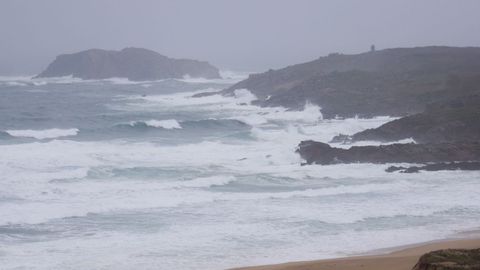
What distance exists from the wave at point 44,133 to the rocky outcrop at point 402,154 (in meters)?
16.0

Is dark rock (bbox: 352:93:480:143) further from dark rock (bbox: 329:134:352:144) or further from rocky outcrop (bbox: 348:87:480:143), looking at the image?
dark rock (bbox: 329:134:352:144)

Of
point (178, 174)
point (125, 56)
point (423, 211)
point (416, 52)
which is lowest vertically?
point (423, 211)

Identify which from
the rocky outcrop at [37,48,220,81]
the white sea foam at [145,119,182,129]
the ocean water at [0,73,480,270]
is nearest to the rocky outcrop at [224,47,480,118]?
the ocean water at [0,73,480,270]

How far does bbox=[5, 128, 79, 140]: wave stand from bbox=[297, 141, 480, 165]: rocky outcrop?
16.0m

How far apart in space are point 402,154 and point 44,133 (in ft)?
67.5

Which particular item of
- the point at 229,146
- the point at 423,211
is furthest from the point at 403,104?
the point at 423,211

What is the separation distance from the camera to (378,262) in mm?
11867

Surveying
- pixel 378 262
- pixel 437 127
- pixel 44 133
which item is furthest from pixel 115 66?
pixel 378 262

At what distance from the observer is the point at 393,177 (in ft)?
75.2

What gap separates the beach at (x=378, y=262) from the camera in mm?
11312

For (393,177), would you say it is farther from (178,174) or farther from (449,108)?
(449,108)

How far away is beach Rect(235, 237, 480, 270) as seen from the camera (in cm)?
1131

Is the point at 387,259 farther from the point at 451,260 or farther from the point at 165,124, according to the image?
the point at 165,124

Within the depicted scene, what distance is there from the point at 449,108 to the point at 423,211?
15.8m
